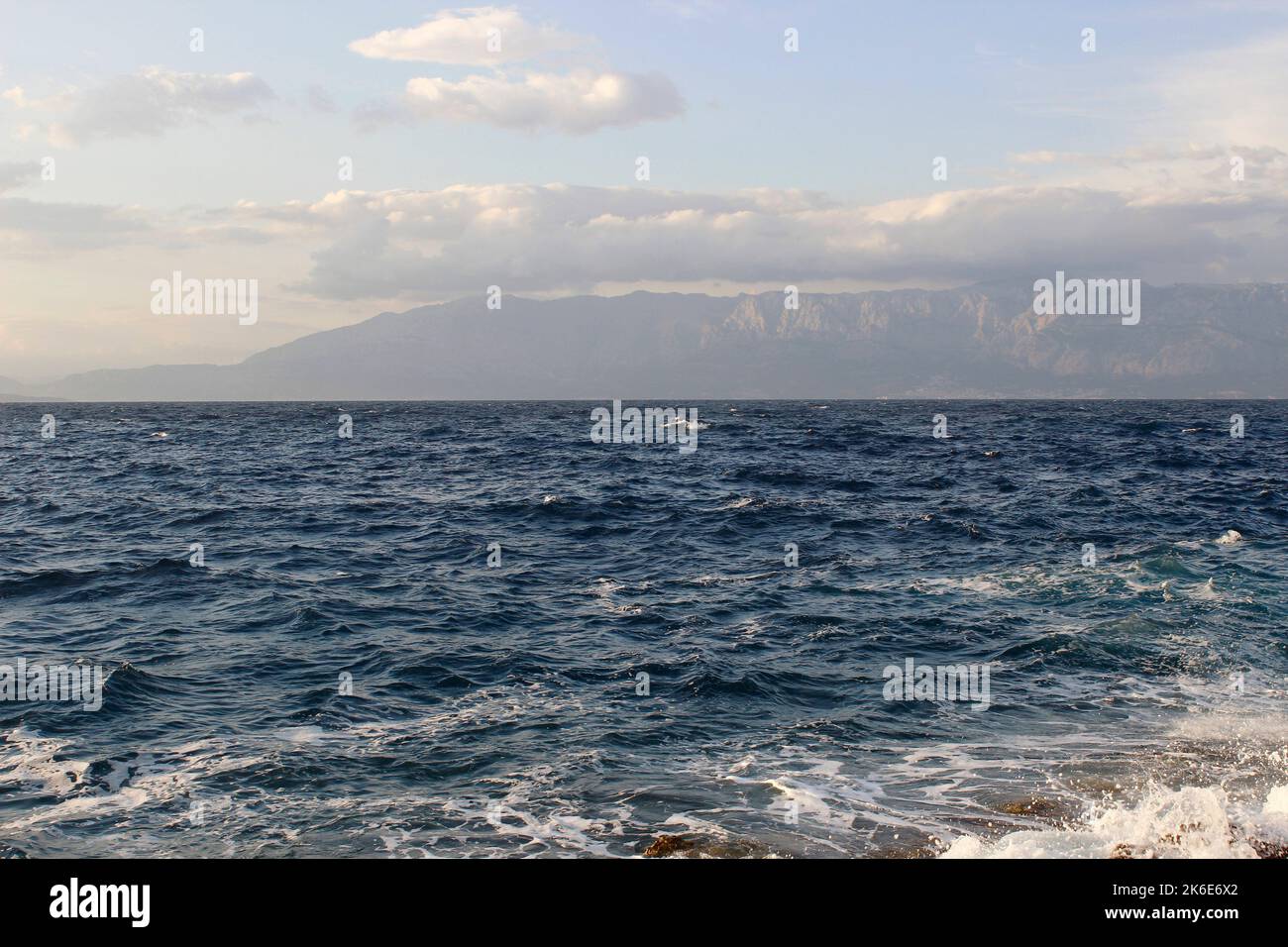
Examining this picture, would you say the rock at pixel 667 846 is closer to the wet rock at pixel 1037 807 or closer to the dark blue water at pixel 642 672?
the dark blue water at pixel 642 672

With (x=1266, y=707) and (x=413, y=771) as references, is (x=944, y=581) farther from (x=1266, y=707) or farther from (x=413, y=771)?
(x=413, y=771)

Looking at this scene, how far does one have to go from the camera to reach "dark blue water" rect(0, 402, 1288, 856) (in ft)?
40.1

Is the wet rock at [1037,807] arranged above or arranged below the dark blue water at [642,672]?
below

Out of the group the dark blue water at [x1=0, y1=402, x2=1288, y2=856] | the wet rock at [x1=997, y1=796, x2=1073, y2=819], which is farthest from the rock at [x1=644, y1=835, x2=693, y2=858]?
the wet rock at [x1=997, y1=796, x2=1073, y2=819]

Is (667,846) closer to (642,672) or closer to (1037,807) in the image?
(1037,807)

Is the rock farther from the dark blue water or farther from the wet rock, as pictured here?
the wet rock

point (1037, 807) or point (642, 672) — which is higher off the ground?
point (642, 672)

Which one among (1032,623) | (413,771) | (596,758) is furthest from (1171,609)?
(413,771)

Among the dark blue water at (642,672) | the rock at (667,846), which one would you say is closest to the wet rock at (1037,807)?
the dark blue water at (642,672)

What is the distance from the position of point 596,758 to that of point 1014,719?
7.67 m

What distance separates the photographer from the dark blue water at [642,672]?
40.1 feet

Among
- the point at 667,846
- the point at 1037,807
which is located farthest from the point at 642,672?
the point at 1037,807

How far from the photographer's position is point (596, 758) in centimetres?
1441

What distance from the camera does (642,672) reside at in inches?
738
